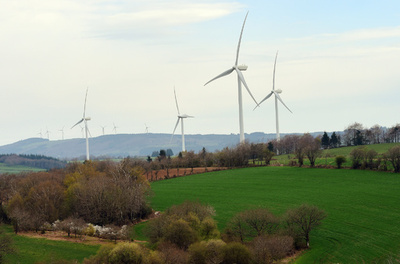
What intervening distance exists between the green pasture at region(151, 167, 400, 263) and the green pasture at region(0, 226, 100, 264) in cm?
1667

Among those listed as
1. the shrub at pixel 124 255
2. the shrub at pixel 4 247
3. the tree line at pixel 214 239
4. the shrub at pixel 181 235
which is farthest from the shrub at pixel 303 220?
the shrub at pixel 4 247

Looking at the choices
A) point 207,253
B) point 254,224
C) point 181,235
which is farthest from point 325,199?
point 207,253

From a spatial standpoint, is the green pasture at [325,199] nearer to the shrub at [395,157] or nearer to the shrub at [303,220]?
the shrub at [303,220]

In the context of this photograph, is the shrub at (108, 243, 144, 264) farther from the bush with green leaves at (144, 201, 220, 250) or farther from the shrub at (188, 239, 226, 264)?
the bush with green leaves at (144, 201, 220, 250)

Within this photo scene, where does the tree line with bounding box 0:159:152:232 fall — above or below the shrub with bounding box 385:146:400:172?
below

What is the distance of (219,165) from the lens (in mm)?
121375

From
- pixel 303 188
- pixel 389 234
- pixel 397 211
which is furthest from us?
pixel 303 188

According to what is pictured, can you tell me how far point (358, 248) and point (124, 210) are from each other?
108 ft

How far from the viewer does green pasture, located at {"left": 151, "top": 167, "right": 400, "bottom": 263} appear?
146 ft

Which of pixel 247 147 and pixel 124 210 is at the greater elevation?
pixel 247 147

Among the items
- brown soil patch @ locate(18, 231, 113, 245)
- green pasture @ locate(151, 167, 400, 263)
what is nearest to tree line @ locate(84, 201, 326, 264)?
green pasture @ locate(151, 167, 400, 263)

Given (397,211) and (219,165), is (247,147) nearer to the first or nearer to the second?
(219,165)

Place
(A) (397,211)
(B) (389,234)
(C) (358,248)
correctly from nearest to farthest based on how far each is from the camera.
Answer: (C) (358,248), (B) (389,234), (A) (397,211)

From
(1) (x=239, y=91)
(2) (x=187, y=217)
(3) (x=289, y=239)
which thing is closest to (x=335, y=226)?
(3) (x=289, y=239)
